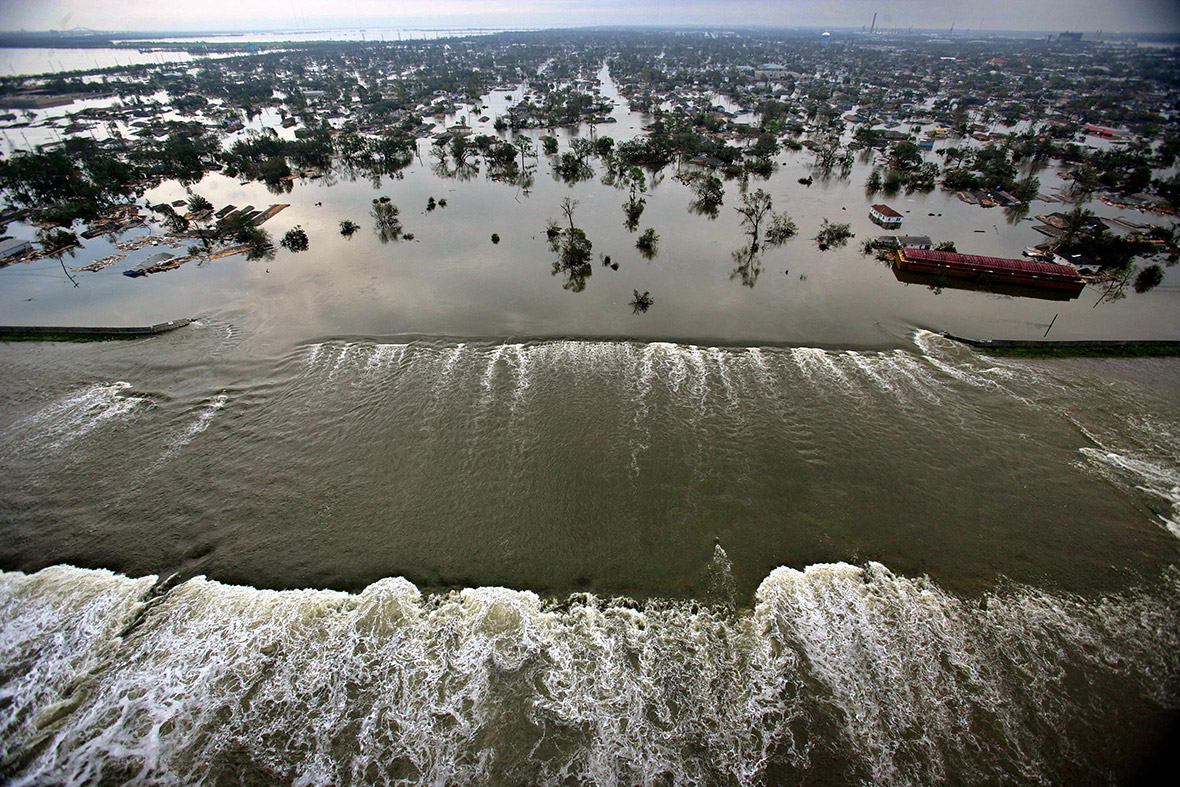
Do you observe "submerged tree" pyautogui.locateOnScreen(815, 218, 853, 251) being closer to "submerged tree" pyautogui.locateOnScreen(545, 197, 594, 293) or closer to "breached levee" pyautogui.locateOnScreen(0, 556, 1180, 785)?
"submerged tree" pyautogui.locateOnScreen(545, 197, 594, 293)

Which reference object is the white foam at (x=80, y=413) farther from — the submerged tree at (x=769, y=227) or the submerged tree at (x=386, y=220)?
the submerged tree at (x=769, y=227)

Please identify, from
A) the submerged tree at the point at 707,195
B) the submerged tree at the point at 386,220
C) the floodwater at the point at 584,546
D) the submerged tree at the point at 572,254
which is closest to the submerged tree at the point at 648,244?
the submerged tree at the point at 572,254

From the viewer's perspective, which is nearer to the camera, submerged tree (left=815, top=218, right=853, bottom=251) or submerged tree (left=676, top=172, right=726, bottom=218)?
submerged tree (left=815, top=218, right=853, bottom=251)

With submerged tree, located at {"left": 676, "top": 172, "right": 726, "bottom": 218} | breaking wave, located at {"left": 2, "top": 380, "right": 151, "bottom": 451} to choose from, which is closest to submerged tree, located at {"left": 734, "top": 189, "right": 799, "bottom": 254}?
submerged tree, located at {"left": 676, "top": 172, "right": 726, "bottom": 218}

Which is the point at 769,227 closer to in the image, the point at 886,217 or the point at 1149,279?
the point at 886,217

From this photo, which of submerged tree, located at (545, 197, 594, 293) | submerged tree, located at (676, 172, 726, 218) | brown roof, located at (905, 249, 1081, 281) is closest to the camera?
brown roof, located at (905, 249, 1081, 281)

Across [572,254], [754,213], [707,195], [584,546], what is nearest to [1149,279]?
[754,213]
